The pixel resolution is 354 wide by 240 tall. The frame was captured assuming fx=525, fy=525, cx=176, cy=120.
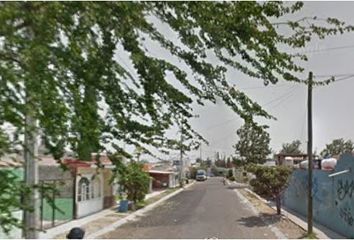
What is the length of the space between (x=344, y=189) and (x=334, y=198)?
169 cm

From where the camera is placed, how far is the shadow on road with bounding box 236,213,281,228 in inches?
893

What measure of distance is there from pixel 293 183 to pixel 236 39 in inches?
1050

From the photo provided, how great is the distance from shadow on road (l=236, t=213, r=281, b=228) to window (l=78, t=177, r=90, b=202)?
7.74 metres

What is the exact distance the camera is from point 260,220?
24.3 meters

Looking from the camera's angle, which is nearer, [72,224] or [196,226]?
[196,226]

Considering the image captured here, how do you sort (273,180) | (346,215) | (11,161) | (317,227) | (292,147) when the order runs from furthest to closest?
(292,147)
(273,180)
(317,227)
(346,215)
(11,161)

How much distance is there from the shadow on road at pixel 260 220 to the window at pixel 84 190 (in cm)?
774

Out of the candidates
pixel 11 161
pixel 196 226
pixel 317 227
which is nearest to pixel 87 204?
pixel 196 226

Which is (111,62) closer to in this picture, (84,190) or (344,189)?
(344,189)

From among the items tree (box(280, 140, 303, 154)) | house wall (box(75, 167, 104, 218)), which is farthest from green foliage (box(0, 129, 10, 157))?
tree (box(280, 140, 303, 154))

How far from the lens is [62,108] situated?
3.86 metres

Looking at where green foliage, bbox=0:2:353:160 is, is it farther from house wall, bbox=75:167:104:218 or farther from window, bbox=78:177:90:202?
window, bbox=78:177:90:202

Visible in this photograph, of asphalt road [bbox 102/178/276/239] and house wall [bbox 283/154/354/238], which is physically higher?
house wall [bbox 283/154/354/238]

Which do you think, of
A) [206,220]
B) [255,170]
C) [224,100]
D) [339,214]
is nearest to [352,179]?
[339,214]
